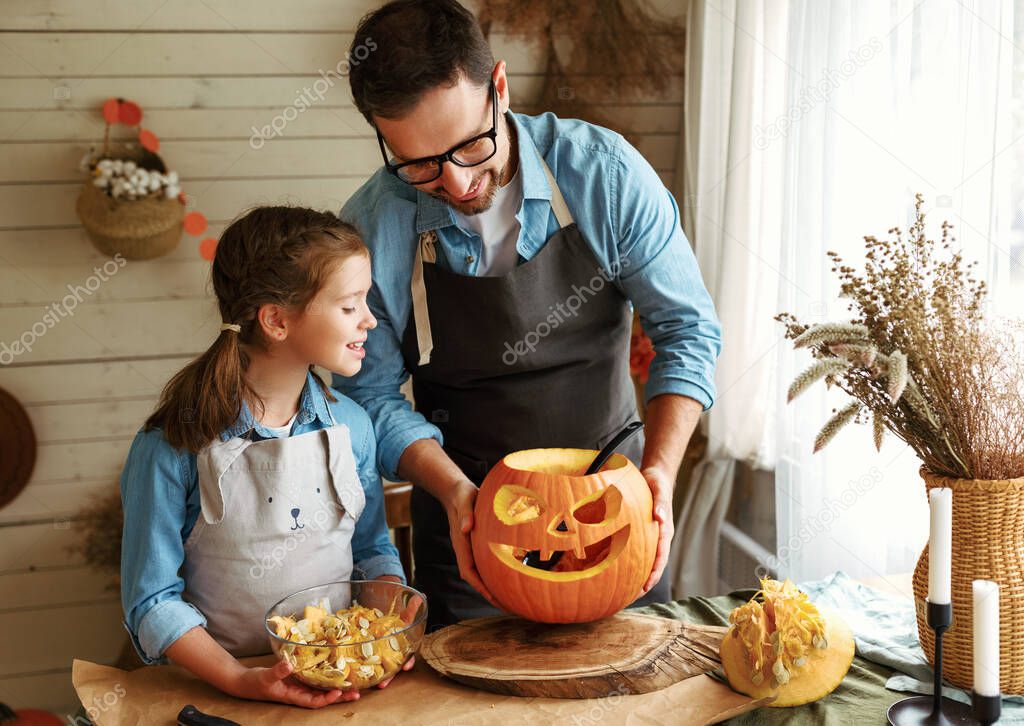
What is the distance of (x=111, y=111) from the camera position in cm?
273

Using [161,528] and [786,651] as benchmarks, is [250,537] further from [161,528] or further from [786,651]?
[786,651]

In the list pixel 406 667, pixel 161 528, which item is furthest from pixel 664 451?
pixel 161 528

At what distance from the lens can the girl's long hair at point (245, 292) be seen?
130 cm

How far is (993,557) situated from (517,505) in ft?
1.82

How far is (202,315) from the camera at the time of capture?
295 cm

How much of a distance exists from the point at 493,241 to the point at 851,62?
968 millimetres

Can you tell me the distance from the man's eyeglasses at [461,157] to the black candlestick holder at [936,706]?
0.81 metres

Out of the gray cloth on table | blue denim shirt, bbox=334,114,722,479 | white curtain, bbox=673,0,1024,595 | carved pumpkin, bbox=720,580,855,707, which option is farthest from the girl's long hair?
white curtain, bbox=673,0,1024,595

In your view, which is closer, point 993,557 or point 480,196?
point 993,557

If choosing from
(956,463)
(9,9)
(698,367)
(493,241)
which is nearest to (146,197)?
(9,9)

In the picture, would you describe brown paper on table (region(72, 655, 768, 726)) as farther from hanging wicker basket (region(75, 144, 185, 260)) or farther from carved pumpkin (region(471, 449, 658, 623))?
hanging wicker basket (region(75, 144, 185, 260))

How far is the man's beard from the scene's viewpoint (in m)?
1.38

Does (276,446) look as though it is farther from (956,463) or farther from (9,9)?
(9,9)

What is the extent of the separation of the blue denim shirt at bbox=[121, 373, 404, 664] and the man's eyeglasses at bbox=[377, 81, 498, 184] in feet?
1.13
